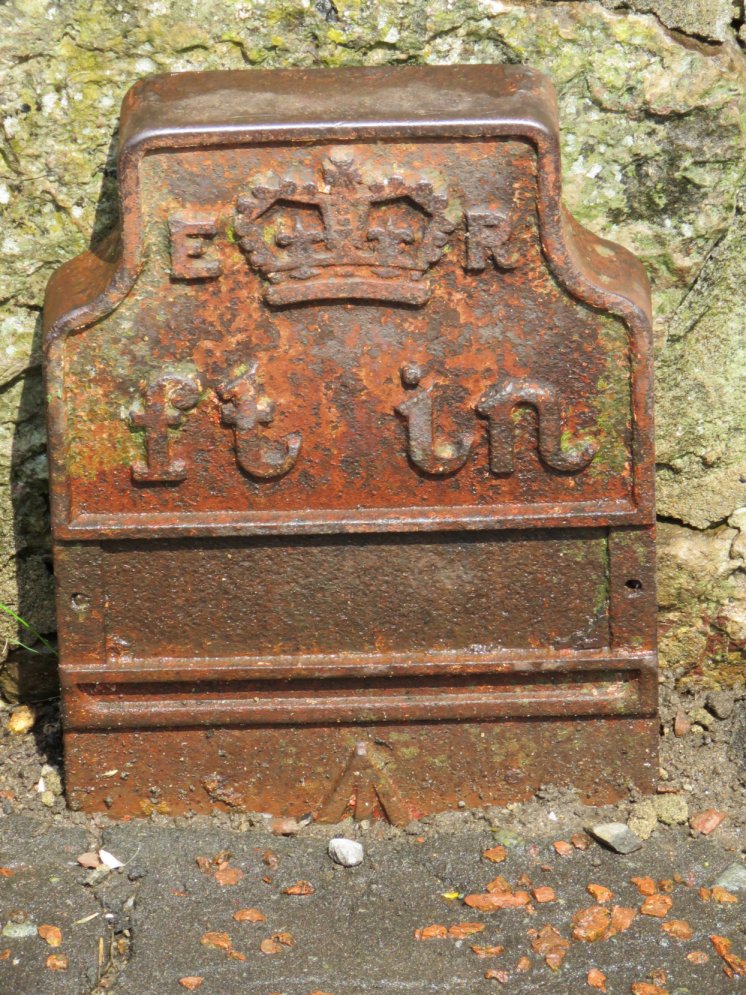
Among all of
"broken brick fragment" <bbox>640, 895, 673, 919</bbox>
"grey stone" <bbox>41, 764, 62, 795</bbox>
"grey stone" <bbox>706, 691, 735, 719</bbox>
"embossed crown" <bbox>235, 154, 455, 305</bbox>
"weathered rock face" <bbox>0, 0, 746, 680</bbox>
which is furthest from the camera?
"grey stone" <bbox>706, 691, 735, 719</bbox>

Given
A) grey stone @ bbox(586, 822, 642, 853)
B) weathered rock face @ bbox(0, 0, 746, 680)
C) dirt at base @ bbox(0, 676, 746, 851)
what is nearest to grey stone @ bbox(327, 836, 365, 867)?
dirt at base @ bbox(0, 676, 746, 851)

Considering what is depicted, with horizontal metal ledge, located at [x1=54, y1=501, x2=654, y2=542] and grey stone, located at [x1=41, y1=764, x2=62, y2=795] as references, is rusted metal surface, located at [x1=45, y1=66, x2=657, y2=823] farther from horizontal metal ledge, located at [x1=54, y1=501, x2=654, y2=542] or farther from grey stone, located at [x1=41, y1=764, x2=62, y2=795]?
grey stone, located at [x1=41, y1=764, x2=62, y2=795]

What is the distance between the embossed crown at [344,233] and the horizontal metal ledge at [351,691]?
63 centimetres

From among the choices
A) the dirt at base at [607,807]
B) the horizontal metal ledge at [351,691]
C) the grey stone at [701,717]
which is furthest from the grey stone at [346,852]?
the grey stone at [701,717]

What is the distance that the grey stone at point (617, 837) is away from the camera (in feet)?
7.50

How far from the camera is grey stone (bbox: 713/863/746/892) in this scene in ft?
7.27

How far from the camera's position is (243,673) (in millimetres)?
2285

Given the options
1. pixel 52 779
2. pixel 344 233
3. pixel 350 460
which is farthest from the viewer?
pixel 52 779

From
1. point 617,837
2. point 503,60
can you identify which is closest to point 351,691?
point 617,837

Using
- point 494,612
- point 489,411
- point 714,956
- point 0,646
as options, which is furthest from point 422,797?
point 0,646

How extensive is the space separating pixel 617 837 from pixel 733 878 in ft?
0.65

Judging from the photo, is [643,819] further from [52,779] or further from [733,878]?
[52,779]

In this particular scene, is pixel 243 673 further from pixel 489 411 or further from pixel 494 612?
pixel 489 411

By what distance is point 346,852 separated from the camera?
2.29m
